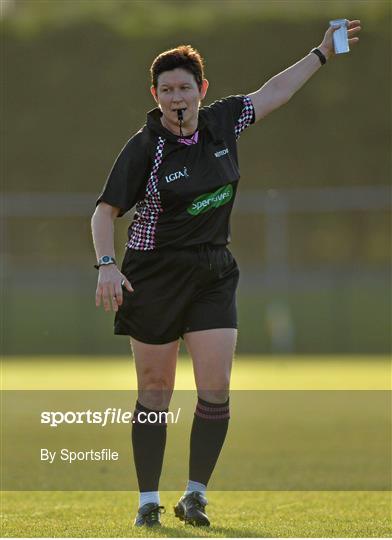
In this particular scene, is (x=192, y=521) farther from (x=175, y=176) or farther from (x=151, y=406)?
(x=175, y=176)

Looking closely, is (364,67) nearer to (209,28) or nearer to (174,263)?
(209,28)

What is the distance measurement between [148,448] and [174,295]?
67 cm

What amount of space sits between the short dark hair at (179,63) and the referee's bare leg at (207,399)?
1078mm

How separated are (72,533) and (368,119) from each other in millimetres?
23257

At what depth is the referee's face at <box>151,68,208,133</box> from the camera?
555 centimetres

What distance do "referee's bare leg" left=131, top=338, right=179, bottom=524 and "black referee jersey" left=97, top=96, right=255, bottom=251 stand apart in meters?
0.45

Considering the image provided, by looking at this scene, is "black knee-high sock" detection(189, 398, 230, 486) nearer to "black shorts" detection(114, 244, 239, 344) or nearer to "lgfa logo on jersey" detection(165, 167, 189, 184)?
"black shorts" detection(114, 244, 239, 344)

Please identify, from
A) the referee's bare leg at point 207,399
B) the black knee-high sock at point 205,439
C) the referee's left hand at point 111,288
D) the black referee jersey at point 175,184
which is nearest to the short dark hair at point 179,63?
the black referee jersey at point 175,184

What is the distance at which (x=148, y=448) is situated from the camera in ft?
18.8

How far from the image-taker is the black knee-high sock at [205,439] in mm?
5691

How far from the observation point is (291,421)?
33.6 feet

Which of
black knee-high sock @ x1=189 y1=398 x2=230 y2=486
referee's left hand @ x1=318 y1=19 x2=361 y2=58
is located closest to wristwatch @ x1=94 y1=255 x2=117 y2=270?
black knee-high sock @ x1=189 y1=398 x2=230 y2=486

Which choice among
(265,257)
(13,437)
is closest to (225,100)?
(13,437)

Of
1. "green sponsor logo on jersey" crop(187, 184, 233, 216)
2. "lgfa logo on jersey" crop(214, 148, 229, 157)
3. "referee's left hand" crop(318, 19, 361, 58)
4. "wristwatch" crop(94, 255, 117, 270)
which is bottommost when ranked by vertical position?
"wristwatch" crop(94, 255, 117, 270)
